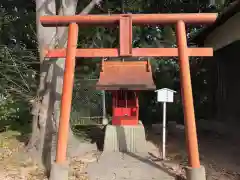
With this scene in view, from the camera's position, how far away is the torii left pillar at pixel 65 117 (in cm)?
551

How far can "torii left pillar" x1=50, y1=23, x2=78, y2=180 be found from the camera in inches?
217

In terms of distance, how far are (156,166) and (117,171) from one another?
882 mm

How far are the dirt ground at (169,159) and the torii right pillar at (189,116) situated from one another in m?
0.60

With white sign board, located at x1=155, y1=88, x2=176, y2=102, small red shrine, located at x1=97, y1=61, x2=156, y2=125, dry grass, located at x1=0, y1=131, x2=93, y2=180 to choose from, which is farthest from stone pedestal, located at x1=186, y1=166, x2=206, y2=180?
small red shrine, located at x1=97, y1=61, x2=156, y2=125

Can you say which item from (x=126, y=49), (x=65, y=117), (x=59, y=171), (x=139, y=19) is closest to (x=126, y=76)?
(x=126, y=49)

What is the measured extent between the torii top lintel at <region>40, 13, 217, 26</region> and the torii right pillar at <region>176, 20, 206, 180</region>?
6.0 inches

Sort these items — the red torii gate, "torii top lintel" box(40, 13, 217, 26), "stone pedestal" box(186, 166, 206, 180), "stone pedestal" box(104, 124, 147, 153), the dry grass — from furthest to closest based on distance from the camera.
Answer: "stone pedestal" box(104, 124, 147, 153), the dry grass, "torii top lintel" box(40, 13, 217, 26), the red torii gate, "stone pedestal" box(186, 166, 206, 180)

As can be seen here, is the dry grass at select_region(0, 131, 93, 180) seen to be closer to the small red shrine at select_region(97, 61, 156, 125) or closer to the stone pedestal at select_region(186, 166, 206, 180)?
the small red shrine at select_region(97, 61, 156, 125)

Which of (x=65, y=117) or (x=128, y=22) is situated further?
(x=128, y=22)

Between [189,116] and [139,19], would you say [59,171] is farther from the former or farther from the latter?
[139,19]

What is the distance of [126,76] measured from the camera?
27.2ft

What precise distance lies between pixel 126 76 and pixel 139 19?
2.60m

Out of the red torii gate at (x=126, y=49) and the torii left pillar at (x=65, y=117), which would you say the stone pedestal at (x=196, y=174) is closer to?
the red torii gate at (x=126, y=49)

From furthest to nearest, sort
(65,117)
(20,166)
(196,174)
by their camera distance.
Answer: (20,166)
(65,117)
(196,174)
